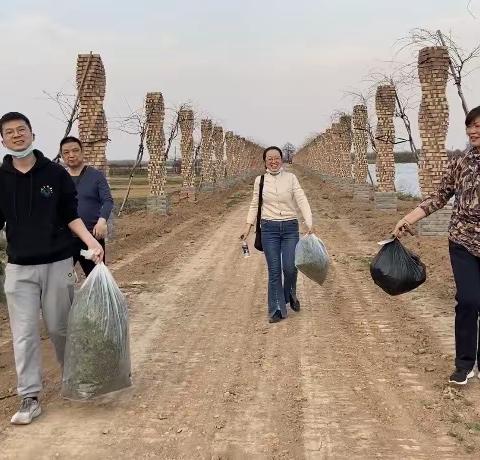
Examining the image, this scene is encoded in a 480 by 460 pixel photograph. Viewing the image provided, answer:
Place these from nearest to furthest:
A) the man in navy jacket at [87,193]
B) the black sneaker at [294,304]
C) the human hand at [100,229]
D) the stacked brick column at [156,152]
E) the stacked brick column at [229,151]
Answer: the human hand at [100,229], the man in navy jacket at [87,193], the black sneaker at [294,304], the stacked brick column at [156,152], the stacked brick column at [229,151]

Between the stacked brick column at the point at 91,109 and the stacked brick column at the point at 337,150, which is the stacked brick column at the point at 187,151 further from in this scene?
the stacked brick column at the point at 91,109

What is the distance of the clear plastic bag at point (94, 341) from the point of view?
Result: 329 cm

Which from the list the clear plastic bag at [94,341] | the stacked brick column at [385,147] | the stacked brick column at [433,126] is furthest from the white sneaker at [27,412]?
the stacked brick column at [385,147]

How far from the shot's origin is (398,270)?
4.12 meters

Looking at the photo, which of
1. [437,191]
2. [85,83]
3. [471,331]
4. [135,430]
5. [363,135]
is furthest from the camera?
[363,135]

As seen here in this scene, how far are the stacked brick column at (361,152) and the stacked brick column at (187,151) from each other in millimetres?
6914

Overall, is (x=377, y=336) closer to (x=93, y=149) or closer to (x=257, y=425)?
(x=257, y=425)

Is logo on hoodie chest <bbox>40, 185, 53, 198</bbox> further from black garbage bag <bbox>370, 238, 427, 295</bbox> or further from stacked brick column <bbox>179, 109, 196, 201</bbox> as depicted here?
stacked brick column <bbox>179, 109, 196, 201</bbox>

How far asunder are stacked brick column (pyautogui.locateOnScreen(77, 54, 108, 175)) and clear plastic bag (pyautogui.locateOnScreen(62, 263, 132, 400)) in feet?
29.2

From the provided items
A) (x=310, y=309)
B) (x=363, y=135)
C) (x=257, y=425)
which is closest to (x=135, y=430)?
(x=257, y=425)

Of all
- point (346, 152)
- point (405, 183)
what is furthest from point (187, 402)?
point (405, 183)

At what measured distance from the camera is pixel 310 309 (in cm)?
593

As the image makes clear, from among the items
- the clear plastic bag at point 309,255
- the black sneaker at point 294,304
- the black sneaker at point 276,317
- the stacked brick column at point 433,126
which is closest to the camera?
the black sneaker at point 276,317

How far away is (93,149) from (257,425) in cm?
965
